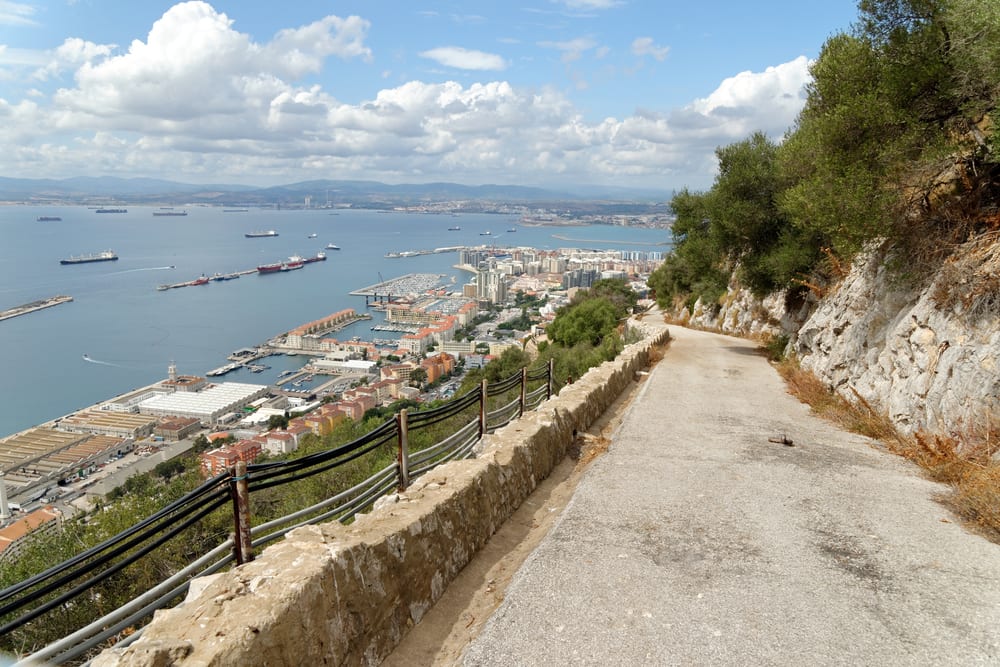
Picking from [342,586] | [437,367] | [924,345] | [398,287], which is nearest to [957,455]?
[924,345]

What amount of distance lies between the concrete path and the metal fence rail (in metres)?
1.58

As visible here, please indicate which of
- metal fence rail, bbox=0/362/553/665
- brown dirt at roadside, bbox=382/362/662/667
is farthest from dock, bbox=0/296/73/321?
brown dirt at roadside, bbox=382/362/662/667

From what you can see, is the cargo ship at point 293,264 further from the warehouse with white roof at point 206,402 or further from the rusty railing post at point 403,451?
the rusty railing post at point 403,451

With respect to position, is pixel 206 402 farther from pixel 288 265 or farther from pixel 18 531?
pixel 288 265

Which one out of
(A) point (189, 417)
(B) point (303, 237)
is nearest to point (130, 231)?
(B) point (303, 237)

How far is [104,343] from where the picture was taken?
55906 millimetres

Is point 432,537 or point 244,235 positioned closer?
point 432,537

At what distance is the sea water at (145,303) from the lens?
150 feet

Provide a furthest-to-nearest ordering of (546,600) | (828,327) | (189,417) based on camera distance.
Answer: (189,417)
(828,327)
(546,600)

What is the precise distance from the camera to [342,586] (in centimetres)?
321

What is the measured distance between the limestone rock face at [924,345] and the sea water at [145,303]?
130 feet

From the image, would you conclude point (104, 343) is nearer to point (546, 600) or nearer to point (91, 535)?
point (91, 535)

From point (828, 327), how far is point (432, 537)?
1177cm

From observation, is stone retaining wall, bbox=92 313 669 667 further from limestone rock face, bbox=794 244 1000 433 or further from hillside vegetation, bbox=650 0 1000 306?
hillside vegetation, bbox=650 0 1000 306
